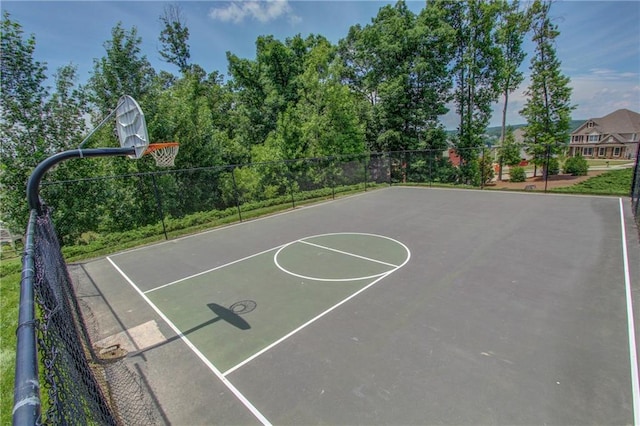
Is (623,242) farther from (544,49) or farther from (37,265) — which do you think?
(544,49)

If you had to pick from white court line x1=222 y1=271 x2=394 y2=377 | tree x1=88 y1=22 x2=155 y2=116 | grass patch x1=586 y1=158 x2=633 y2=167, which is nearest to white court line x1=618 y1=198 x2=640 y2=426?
white court line x1=222 y1=271 x2=394 y2=377

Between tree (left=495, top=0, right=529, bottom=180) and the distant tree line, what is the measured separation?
0.09m

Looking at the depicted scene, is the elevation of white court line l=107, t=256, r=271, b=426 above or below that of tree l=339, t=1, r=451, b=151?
below

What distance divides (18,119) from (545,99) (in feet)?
107

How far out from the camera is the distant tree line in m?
14.8

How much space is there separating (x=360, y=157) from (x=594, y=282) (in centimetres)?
1505

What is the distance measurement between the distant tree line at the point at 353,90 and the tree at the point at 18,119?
6.72 ft

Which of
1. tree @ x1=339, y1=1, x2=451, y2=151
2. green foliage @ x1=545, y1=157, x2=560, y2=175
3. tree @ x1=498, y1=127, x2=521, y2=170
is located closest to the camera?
tree @ x1=339, y1=1, x2=451, y2=151

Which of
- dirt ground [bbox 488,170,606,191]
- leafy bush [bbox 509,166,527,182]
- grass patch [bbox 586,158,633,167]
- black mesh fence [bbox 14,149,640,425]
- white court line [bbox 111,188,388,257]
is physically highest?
black mesh fence [bbox 14,149,640,425]

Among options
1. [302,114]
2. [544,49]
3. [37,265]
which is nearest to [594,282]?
[37,265]

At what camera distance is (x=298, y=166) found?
1786 cm

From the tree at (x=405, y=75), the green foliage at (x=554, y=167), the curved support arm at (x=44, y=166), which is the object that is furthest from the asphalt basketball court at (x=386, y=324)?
the green foliage at (x=554, y=167)

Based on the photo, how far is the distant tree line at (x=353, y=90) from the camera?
1480cm

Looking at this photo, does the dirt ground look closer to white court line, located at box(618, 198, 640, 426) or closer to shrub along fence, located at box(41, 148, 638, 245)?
shrub along fence, located at box(41, 148, 638, 245)
